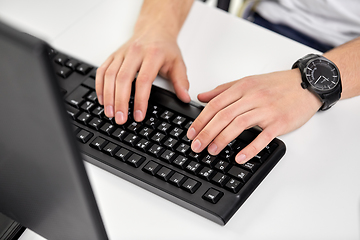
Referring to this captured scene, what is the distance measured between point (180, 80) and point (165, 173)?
0.66ft

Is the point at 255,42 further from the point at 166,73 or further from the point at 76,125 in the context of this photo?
the point at 76,125

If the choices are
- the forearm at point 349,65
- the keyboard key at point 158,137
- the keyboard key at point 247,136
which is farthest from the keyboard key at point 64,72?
the forearm at point 349,65

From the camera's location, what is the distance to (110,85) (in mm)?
670

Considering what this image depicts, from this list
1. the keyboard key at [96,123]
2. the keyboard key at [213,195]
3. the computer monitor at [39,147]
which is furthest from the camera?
the keyboard key at [96,123]

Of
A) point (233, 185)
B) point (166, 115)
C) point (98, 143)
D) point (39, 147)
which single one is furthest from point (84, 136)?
point (39, 147)

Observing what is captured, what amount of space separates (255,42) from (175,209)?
16.0 inches

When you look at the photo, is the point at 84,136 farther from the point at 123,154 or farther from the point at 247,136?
the point at 247,136

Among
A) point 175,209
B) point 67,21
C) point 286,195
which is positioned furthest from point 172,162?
point 67,21

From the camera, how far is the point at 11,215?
0.45 meters

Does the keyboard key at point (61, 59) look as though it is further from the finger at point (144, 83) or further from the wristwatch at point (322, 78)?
the wristwatch at point (322, 78)

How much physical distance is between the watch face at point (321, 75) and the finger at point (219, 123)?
118 millimetres

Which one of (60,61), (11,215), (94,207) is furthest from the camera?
(60,61)

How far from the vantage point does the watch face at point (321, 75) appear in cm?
66

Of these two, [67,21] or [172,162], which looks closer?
[172,162]
